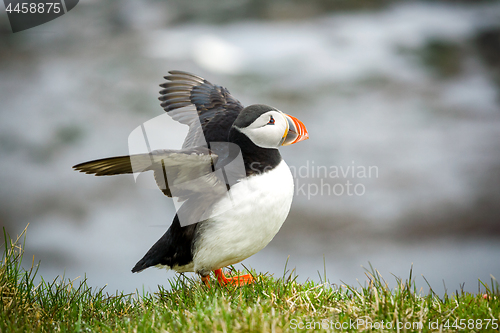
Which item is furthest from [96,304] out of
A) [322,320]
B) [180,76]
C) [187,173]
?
[180,76]

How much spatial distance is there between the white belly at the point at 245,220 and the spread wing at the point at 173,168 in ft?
0.64

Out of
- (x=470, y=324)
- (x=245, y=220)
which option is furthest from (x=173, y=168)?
(x=470, y=324)

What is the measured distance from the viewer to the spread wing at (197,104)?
292 centimetres

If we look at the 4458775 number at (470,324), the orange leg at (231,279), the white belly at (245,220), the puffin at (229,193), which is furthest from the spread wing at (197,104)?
the 4458775 number at (470,324)

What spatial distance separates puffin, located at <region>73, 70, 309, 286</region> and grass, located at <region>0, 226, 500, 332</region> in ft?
0.69

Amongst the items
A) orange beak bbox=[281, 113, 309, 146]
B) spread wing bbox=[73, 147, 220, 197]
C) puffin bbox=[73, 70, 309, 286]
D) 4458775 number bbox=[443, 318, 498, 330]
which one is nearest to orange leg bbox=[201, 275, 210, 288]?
puffin bbox=[73, 70, 309, 286]

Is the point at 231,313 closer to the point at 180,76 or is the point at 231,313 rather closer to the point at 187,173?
the point at 187,173

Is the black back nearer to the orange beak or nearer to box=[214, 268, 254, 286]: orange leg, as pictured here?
the orange beak

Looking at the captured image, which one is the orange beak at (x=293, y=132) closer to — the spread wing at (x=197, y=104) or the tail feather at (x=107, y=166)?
the spread wing at (x=197, y=104)

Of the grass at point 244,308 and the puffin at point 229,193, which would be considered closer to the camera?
the grass at point 244,308

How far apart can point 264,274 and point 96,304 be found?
1.16m

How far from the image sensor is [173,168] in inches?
88.2

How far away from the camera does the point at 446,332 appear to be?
5.60 feet

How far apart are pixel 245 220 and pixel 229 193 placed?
0.65ft
